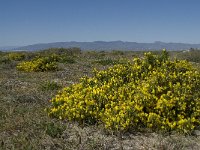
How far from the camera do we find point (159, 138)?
5.90 metres

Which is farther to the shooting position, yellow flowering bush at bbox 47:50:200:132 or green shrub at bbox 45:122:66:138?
yellow flowering bush at bbox 47:50:200:132

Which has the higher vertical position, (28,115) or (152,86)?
(152,86)

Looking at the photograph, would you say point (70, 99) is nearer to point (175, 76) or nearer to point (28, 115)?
point (28, 115)

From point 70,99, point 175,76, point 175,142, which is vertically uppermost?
point 175,76

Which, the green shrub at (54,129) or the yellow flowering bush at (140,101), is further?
the yellow flowering bush at (140,101)

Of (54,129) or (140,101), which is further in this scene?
(140,101)


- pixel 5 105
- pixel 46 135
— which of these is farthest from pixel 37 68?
pixel 46 135

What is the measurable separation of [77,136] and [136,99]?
1330 millimetres

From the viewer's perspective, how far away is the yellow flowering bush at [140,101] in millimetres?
6195

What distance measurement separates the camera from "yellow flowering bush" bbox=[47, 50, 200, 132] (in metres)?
6.20

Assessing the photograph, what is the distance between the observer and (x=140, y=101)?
254 inches

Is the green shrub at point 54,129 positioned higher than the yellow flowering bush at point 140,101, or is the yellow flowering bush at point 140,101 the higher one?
the yellow flowering bush at point 140,101

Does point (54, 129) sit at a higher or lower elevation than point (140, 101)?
lower

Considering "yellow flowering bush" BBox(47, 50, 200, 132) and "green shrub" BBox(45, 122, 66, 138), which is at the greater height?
"yellow flowering bush" BBox(47, 50, 200, 132)
